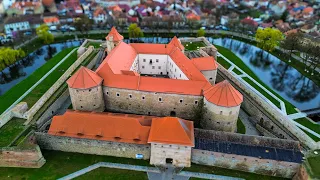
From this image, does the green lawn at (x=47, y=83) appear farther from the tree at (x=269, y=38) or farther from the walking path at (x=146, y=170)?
the tree at (x=269, y=38)

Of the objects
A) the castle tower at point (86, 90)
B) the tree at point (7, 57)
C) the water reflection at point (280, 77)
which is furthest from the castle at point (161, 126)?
the tree at point (7, 57)

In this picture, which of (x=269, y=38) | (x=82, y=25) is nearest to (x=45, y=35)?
(x=82, y=25)

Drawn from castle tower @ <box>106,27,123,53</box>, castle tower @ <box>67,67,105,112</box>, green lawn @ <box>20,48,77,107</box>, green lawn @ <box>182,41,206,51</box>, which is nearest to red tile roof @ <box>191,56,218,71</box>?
castle tower @ <box>106,27,123,53</box>

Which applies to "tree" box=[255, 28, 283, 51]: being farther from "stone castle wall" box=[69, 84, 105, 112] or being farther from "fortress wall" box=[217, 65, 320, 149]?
"stone castle wall" box=[69, 84, 105, 112]

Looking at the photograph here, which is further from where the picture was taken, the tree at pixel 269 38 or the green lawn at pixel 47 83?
the tree at pixel 269 38

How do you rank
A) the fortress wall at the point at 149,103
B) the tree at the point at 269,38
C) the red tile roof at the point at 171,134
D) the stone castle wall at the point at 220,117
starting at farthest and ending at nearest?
the tree at the point at 269,38, the fortress wall at the point at 149,103, the stone castle wall at the point at 220,117, the red tile roof at the point at 171,134

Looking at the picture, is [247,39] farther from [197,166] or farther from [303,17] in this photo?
[197,166]

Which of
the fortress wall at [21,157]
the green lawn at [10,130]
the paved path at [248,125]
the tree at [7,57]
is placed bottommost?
the paved path at [248,125]
